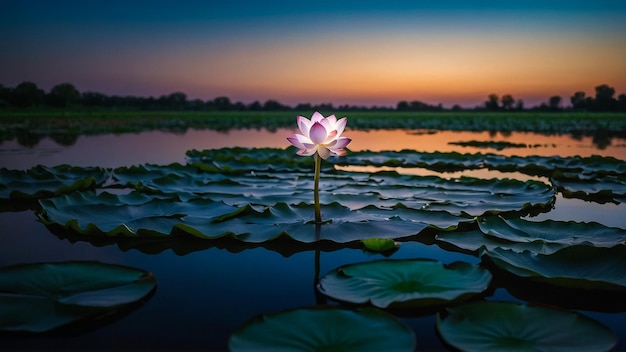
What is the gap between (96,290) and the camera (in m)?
1.41

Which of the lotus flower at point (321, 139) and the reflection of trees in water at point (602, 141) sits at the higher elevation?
the lotus flower at point (321, 139)

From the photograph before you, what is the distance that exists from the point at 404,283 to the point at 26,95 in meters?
34.7

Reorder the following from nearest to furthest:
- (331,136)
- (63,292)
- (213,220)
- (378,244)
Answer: (63,292), (378,244), (331,136), (213,220)

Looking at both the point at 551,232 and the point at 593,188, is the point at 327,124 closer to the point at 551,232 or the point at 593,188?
the point at 551,232

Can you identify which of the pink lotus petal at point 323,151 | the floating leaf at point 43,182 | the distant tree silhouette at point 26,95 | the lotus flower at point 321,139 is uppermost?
the distant tree silhouette at point 26,95

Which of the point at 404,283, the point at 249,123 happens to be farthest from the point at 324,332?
the point at 249,123

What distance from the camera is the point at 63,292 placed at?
1377 millimetres

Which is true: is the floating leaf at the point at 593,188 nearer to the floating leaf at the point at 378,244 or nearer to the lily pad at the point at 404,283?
the floating leaf at the point at 378,244

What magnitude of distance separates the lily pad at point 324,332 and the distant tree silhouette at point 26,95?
33.7 metres

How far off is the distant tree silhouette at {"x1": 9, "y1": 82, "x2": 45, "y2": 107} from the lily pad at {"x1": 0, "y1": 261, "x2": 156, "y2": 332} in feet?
108

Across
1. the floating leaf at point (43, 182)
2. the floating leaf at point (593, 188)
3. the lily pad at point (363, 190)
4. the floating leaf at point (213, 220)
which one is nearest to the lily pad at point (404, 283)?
the floating leaf at point (213, 220)

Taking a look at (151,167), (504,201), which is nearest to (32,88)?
(151,167)

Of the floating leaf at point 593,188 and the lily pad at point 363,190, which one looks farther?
the floating leaf at point 593,188

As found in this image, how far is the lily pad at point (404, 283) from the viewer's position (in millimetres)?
1361
